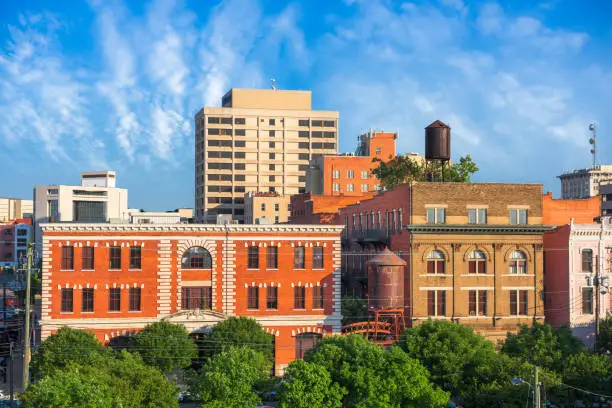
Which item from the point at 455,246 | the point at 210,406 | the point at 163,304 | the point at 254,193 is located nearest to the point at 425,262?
the point at 455,246

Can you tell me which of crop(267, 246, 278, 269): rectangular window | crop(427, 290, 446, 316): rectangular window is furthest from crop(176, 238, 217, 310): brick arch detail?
crop(427, 290, 446, 316): rectangular window

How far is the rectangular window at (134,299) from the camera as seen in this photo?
67.0 meters

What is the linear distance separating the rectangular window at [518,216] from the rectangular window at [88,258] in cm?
3411

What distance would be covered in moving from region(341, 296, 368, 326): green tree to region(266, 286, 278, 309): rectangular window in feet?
24.7

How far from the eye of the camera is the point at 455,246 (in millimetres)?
71875

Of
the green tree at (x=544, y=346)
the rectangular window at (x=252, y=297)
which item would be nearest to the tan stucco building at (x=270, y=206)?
the rectangular window at (x=252, y=297)

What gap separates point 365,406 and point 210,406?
8662mm

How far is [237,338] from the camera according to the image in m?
63.4

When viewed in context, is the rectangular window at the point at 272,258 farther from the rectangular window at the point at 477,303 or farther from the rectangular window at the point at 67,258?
the rectangular window at the point at 477,303

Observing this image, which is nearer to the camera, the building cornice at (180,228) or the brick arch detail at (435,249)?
the building cornice at (180,228)

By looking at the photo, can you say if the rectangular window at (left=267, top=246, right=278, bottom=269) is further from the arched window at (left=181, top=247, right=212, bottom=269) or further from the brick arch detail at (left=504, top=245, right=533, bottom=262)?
the brick arch detail at (left=504, top=245, right=533, bottom=262)

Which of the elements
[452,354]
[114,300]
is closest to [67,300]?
[114,300]

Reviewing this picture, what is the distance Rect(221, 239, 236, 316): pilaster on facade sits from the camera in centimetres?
6819

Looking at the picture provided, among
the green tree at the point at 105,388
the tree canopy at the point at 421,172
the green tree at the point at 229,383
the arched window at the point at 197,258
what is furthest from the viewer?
the tree canopy at the point at 421,172
